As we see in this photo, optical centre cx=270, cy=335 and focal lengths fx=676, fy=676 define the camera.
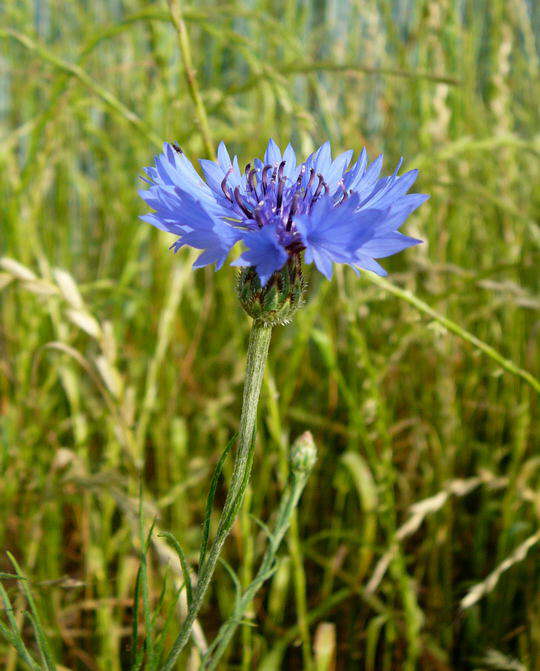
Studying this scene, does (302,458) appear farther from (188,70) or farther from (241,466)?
(188,70)

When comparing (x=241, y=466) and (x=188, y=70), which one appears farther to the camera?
(x=188, y=70)

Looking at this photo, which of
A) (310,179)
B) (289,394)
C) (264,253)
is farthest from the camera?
(289,394)

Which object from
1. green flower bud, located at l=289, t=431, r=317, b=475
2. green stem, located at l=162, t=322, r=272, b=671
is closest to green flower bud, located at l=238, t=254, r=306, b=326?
green stem, located at l=162, t=322, r=272, b=671

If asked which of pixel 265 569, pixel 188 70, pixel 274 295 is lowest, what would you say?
pixel 265 569

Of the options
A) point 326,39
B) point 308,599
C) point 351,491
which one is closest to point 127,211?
point 351,491


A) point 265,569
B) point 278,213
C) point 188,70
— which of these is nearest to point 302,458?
point 265,569

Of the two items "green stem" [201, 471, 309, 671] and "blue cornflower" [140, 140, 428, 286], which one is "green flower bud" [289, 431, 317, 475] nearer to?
"green stem" [201, 471, 309, 671]

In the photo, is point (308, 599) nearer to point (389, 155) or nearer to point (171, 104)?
point (171, 104)
